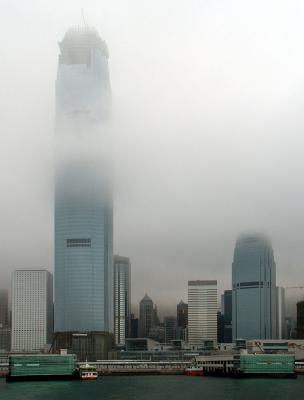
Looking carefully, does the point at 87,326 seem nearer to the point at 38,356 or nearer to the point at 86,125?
the point at 86,125

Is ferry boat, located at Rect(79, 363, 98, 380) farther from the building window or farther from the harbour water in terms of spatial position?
the building window

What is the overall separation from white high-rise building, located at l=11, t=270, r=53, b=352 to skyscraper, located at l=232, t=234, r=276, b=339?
3954 centimetres

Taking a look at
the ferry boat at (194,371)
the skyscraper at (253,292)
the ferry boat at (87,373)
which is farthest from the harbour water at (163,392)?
the skyscraper at (253,292)

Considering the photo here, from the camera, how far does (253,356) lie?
76.6m

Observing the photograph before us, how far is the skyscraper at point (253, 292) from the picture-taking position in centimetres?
15462

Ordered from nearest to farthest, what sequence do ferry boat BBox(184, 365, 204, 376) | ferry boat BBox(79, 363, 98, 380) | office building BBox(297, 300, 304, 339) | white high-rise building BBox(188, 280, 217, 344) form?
ferry boat BBox(79, 363, 98, 380)
ferry boat BBox(184, 365, 204, 376)
office building BBox(297, 300, 304, 339)
white high-rise building BBox(188, 280, 217, 344)

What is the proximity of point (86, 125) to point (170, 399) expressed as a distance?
65.1 meters

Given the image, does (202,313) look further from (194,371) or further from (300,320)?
(194,371)

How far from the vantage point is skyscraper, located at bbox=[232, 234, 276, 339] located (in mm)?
154625

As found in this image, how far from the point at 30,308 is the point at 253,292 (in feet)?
151

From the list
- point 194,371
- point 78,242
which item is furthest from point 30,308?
point 194,371

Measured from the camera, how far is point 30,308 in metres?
150

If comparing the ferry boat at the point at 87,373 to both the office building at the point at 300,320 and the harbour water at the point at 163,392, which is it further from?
the office building at the point at 300,320

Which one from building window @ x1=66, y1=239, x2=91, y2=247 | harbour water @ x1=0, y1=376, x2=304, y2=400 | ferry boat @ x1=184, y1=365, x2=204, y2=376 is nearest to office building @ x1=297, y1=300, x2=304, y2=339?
building window @ x1=66, y1=239, x2=91, y2=247
